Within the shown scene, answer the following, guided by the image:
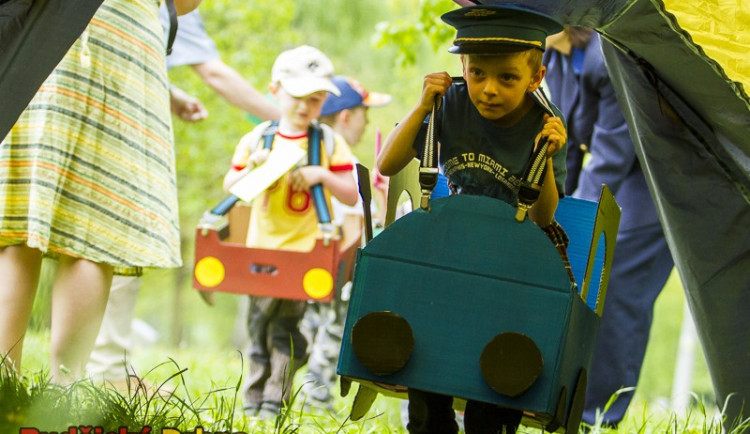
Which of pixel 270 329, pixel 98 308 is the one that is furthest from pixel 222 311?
pixel 98 308

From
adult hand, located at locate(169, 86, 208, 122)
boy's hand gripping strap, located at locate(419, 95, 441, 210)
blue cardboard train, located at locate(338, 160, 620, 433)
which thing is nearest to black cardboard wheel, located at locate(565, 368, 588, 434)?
blue cardboard train, located at locate(338, 160, 620, 433)

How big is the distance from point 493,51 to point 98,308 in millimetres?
1428

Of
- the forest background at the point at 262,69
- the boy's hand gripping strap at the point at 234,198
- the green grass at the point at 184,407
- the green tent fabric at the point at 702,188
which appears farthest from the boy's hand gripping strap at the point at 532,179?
the forest background at the point at 262,69

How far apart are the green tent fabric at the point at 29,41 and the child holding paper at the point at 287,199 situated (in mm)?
2052

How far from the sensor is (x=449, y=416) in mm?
2730

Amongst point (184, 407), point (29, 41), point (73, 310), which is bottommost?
point (184, 407)

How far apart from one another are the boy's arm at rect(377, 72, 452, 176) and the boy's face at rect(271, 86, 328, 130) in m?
2.06

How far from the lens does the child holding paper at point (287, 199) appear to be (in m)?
4.66

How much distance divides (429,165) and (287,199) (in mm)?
2288

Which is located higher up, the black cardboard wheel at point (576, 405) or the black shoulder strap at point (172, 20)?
the black shoulder strap at point (172, 20)

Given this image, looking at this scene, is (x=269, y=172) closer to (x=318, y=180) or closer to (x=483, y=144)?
(x=318, y=180)

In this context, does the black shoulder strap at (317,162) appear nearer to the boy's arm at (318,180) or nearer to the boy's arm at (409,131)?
the boy's arm at (318,180)

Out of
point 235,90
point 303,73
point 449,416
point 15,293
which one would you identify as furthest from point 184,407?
point 235,90

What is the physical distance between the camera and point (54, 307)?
10.8ft
